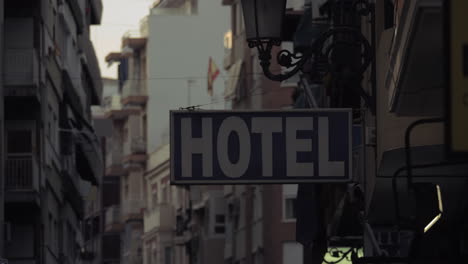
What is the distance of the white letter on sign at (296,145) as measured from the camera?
12297 mm

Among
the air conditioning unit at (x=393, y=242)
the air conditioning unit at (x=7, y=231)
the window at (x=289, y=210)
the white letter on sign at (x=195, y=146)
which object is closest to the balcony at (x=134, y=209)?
the window at (x=289, y=210)

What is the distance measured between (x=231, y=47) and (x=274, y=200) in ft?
34.4

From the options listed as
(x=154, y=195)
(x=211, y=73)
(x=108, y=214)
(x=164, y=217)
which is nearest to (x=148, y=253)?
(x=154, y=195)

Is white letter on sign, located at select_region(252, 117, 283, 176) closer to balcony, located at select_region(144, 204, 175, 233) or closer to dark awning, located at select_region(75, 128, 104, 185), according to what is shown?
dark awning, located at select_region(75, 128, 104, 185)

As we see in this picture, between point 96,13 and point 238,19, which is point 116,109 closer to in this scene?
Answer: point 96,13

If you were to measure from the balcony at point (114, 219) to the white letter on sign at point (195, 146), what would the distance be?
287 ft

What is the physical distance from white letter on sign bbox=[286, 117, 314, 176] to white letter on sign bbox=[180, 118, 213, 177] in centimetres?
57

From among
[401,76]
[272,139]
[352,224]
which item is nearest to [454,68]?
[401,76]

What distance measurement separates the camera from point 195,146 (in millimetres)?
12469

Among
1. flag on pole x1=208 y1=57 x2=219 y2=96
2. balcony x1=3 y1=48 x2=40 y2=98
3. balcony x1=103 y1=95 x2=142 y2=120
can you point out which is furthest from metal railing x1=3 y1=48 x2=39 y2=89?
balcony x1=103 y1=95 x2=142 y2=120

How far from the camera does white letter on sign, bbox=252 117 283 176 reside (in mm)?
12383

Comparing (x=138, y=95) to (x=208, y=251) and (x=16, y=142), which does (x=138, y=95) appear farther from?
(x=16, y=142)

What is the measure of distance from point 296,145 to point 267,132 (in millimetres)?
245

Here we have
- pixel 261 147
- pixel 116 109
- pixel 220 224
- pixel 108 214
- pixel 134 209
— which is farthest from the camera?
pixel 108 214
